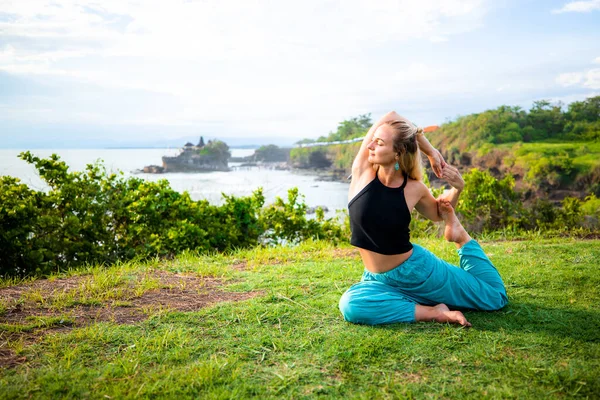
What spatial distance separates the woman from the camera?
3359 millimetres

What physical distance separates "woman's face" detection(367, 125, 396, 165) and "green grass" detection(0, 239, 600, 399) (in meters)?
1.17

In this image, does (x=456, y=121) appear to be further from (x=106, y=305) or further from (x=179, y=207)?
(x=106, y=305)

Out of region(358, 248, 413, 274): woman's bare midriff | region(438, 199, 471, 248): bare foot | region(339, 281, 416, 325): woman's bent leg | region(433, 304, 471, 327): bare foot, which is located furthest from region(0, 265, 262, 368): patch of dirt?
region(438, 199, 471, 248): bare foot

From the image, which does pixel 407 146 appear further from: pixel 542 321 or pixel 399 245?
pixel 542 321

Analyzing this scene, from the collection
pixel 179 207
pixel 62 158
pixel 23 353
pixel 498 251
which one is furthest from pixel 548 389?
pixel 62 158

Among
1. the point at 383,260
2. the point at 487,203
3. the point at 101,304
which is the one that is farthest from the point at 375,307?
the point at 487,203

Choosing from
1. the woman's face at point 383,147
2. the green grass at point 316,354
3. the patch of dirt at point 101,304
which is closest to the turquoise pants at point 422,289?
the green grass at point 316,354

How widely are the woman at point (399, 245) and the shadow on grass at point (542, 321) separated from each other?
111 millimetres

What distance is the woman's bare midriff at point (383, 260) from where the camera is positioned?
11.3ft

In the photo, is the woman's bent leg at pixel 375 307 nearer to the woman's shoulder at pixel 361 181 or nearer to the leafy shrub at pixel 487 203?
the woman's shoulder at pixel 361 181

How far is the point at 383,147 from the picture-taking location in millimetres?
3338

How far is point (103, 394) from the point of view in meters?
2.45

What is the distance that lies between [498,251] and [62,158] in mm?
5328

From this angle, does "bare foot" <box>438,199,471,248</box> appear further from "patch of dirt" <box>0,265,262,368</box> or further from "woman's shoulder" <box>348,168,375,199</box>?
"patch of dirt" <box>0,265,262,368</box>
